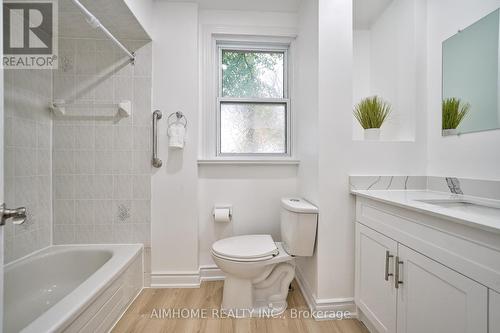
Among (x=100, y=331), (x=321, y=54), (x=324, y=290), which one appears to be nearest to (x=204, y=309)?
(x=100, y=331)

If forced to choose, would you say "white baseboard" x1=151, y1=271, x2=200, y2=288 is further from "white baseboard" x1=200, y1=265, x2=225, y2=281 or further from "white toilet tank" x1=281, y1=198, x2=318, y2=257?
"white toilet tank" x1=281, y1=198, x2=318, y2=257

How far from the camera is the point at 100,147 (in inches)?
70.0

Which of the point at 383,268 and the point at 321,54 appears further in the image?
the point at 321,54

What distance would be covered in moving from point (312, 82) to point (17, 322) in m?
2.40

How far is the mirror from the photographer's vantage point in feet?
3.72

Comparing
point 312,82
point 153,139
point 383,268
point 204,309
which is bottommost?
point 204,309

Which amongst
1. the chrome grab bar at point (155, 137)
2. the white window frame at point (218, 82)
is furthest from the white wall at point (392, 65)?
the chrome grab bar at point (155, 137)

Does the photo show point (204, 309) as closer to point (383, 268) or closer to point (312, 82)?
point (383, 268)

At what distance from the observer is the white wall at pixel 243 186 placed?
1.93 m

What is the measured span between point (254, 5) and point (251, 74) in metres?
0.53

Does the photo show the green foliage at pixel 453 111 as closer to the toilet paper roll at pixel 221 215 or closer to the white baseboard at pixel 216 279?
the white baseboard at pixel 216 279

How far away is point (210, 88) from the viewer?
6.49 ft

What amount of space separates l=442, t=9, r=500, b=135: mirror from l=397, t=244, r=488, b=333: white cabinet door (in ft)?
2.74

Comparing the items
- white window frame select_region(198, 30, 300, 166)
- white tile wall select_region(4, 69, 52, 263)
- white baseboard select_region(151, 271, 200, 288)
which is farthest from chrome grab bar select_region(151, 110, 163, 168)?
white baseboard select_region(151, 271, 200, 288)
